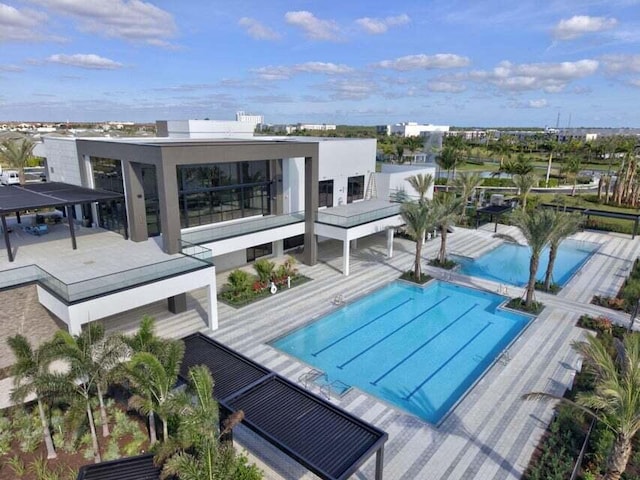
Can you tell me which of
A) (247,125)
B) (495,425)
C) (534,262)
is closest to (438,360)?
(495,425)

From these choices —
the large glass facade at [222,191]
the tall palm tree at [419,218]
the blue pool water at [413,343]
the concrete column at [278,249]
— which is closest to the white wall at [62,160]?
the large glass facade at [222,191]

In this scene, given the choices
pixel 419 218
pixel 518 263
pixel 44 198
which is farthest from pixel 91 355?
pixel 518 263

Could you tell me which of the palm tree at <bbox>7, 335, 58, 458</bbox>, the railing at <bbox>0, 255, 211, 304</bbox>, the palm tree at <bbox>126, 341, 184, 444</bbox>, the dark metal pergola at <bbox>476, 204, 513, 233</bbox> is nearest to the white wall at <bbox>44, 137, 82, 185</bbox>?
the railing at <bbox>0, 255, 211, 304</bbox>

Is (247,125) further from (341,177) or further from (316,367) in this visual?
(316,367)

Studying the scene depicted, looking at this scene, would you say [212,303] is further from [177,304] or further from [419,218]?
[419,218]

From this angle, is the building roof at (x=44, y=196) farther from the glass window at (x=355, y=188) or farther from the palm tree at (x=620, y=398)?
the palm tree at (x=620, y=398)
